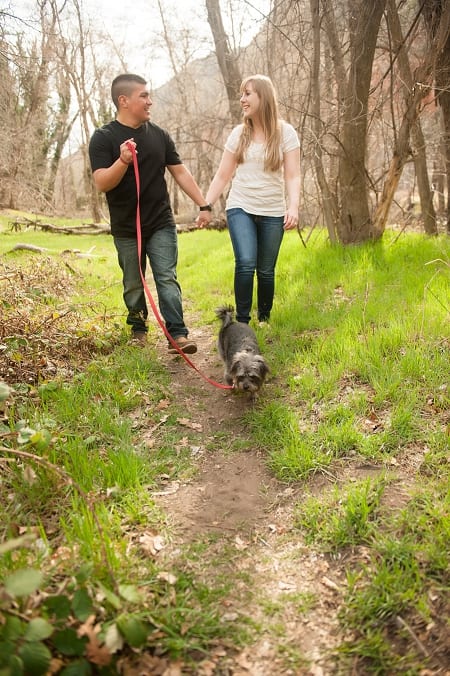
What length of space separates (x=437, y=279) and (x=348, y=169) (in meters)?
2.55

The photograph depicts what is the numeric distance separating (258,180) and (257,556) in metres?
3.38

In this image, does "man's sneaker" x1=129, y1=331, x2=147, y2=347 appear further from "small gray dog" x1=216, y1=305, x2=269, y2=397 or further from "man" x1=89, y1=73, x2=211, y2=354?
"small gray dog" x1=216, y1=305, x2=269, y2=397

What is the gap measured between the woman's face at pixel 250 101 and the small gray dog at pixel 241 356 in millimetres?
1900

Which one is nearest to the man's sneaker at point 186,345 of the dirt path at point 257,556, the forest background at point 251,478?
the forest background at point 251,478

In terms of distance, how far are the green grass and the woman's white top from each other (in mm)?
1229

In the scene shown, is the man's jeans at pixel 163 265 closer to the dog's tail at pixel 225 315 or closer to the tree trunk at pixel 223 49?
the dog's tail at pixel 225 315

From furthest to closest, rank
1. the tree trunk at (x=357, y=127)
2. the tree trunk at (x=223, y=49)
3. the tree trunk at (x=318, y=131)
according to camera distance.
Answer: the tree trunk at (x=223, y=49) < the tree trunk at (x=318, y=131) < the tree trunk at (x=357, y=127)

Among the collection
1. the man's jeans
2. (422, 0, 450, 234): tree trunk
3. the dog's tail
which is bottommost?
the dog's tail

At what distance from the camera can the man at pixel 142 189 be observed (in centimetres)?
398

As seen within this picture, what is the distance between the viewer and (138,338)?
15.7 ft

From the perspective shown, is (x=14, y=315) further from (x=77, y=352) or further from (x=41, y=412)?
(x=41, y=412)

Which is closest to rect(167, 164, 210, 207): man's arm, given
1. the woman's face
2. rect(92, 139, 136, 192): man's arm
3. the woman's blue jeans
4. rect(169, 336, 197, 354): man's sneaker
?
the woman's blue jeans

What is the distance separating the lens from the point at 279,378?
387cm

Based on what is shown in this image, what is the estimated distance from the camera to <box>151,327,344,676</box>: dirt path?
174 centimetres
